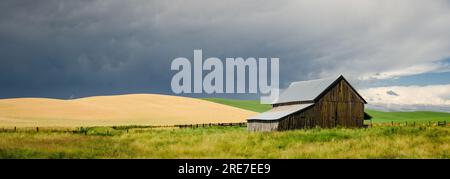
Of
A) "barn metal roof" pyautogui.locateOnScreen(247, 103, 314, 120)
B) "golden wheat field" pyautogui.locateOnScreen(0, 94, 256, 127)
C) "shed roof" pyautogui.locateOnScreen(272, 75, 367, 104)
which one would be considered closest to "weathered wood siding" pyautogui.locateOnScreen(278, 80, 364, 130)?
"barn metal roof" pyautogui.locateOnScreen(247, 103, 314, 120)

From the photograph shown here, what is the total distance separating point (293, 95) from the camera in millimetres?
56469

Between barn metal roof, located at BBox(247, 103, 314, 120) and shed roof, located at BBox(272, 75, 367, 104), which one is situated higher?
shed roof, located at BBox(272, 75, 367, 104)

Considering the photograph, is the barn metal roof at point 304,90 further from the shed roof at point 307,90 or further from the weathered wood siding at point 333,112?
the weathered wood siding at point 333,112

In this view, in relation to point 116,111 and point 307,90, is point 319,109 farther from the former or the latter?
point 116,111

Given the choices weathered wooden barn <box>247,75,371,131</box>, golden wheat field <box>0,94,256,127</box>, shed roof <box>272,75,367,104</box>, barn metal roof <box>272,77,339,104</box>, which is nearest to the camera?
weathered wooden barn <box>247,75,371,131</box>

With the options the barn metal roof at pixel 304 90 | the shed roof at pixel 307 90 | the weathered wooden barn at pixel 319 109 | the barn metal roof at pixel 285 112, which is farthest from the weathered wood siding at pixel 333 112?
the barn metal roof at pixel 304 90

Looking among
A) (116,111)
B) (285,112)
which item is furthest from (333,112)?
(116,111)

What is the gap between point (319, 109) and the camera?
50.9 meters

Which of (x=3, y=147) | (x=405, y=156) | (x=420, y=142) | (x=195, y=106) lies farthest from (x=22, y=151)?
(x=195, y=106)

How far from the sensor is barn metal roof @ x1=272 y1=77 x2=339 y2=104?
52.1 m

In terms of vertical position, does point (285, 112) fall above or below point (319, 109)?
below

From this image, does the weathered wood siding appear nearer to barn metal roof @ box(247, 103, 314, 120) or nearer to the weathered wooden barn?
the weathered wooden barn

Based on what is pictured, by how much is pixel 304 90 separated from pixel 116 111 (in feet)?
154
